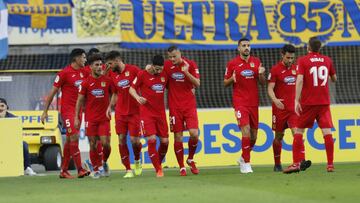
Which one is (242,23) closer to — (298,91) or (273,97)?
(273,97)

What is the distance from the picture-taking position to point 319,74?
15211 mm

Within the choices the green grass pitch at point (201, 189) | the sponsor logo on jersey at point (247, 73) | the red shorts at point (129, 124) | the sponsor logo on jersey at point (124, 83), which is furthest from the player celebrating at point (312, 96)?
the sponsor logo on jersey at point (124, 83)

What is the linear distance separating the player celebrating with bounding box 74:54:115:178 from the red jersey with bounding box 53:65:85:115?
0.32 m

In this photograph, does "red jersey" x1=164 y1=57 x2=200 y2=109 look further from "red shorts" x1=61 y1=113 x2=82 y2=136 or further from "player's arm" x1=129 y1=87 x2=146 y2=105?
"red shorts" x1=61 y1=113 x2=82 y2=136

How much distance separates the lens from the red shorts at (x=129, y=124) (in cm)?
1644

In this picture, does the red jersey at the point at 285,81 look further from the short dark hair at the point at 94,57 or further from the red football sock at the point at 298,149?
the short dark hair at the point at 94,57

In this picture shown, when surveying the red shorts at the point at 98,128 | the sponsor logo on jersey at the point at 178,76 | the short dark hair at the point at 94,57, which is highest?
the short dark hair at the point at 94,57

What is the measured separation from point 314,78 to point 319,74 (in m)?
0.10

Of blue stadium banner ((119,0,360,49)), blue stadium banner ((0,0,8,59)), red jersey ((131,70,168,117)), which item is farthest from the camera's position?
blue stadium banner ((119,0,360,49))

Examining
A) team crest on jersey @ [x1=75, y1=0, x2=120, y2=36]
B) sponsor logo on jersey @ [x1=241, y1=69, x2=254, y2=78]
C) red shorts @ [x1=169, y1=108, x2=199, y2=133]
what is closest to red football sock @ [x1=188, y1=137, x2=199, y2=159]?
Result: red shorts @ [x1=169, y1=108, x2=199, y2=133]

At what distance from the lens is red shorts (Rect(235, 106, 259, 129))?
16172 mm

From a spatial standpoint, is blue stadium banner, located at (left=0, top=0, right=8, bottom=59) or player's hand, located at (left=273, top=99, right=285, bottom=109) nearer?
player's hand, located at (left=273, top=99, right=285, bottom=109)

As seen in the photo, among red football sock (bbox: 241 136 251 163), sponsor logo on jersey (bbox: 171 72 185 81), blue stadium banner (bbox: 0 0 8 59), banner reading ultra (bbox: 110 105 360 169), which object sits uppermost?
blue stadium banner (bbox: 0 0 8 59)

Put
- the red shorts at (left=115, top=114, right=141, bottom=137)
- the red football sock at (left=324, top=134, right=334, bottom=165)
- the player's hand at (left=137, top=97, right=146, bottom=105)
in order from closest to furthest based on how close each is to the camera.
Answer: the red football sock at (left=324, top=134, right=334, bottom=165) → the player's hand at (left=137, top=97, right=146, bottom=105) → the red shorts at (left=115, top=114, right=141, bottom=137)
